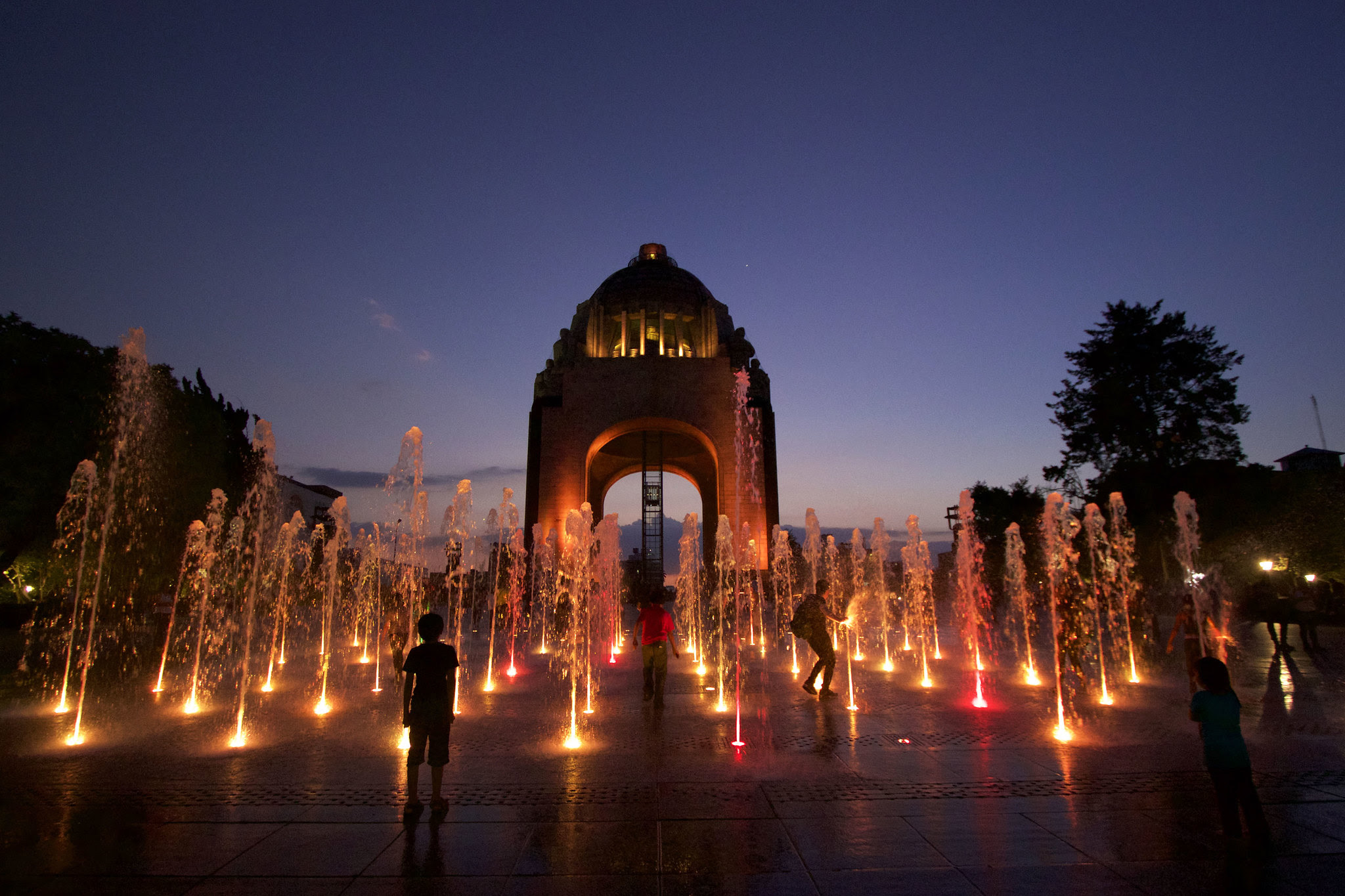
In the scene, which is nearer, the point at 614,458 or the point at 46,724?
the point at 46,724

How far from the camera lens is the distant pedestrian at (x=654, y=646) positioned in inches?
291

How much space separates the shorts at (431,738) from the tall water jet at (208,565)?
263 inches

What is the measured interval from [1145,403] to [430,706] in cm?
2591

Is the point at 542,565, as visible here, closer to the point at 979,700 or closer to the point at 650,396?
the point at 650,396

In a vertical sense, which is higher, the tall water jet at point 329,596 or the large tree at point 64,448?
the large tree at point 64,448

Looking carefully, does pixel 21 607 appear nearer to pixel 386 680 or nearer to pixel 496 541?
pixel 496 541

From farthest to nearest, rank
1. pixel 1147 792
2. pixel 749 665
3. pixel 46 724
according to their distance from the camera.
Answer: pixel 749 665, pixel 46 724, pixel 1147 792

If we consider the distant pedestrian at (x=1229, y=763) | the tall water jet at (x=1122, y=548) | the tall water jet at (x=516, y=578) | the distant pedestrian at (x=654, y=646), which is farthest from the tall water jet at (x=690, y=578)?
the distant pedestrian at (x=1229, y=763)

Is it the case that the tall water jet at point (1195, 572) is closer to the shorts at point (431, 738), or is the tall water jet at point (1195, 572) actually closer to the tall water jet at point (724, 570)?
the tall water jet at point (724, 570)

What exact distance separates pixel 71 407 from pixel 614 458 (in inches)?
946

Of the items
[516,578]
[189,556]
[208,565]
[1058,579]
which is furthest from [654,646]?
[208,565]

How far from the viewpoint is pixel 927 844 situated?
3.53m

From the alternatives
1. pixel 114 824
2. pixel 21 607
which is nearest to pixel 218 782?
pixel 114 824

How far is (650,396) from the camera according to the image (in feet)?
93.9
